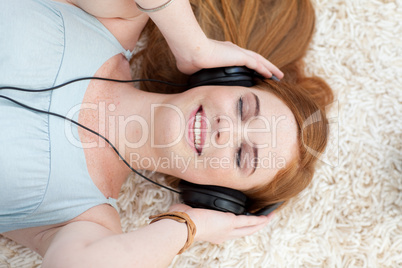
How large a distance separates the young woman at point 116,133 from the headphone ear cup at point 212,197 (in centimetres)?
2

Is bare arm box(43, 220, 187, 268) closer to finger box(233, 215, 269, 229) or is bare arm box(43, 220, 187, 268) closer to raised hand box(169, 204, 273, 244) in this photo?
raised hand box(169, 204, 273, 244)

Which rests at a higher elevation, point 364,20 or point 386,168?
point 364,20

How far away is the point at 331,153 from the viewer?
4.58 feet

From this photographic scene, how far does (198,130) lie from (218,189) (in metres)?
0.20

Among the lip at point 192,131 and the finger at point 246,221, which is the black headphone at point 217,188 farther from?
the lip at point 192,131

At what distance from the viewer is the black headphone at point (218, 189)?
3.72 ft

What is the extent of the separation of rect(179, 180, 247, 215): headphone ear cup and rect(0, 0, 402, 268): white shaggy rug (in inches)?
9.3

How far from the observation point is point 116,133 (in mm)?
1185

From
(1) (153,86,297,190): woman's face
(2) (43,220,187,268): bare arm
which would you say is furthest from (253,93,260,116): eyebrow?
(2) (43,220,187,268): bare arm

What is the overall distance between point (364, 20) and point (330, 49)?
0.57ft

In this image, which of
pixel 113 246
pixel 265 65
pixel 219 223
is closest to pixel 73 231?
pixel 113 246

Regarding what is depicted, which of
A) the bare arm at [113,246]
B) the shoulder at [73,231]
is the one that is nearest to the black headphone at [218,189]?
the bare arm at [113,246]

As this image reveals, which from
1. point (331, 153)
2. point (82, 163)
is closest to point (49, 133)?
point (82, 163)

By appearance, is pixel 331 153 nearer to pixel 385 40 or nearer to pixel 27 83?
pixel 385 40
